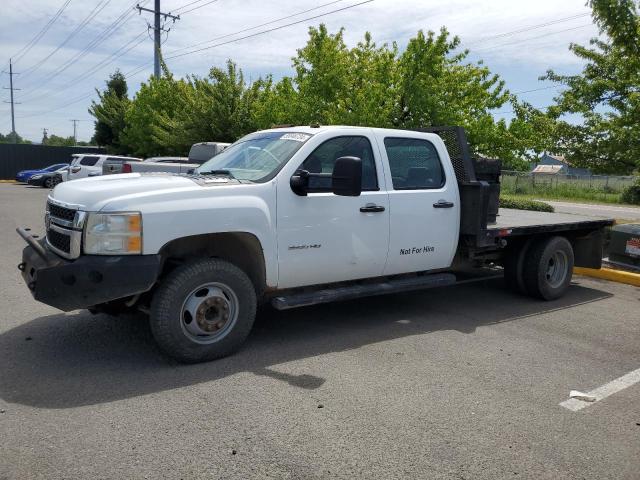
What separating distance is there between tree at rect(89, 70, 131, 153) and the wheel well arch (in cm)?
3670

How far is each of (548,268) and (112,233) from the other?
540 centimetres

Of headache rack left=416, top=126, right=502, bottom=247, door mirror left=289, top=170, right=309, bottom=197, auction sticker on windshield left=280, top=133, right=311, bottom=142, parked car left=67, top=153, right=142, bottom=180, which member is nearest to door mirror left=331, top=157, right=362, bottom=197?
door mirror left=289, top=170, right=309, bottom=197

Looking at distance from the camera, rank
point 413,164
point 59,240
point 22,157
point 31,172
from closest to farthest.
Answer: point 59,240 → point 413,164 → point 31,172 → point 22,157

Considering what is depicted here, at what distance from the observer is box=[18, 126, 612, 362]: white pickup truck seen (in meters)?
4.20

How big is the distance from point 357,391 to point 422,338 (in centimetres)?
147

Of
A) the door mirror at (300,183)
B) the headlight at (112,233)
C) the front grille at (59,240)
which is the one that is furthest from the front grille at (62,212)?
the door mirror at (300,183)

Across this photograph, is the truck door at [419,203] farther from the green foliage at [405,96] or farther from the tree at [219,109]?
the tree at [219,109]

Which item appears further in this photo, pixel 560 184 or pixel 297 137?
pixel 560 184

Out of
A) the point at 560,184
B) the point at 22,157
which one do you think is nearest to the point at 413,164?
the point at 560,184

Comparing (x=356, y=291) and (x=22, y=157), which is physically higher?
(x=22, y=157)

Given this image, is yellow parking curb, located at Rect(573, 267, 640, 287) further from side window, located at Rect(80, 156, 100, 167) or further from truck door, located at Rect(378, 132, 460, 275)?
side window, located at Rect(80, 156, 100, 167)

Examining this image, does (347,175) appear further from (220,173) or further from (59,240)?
(59,240)

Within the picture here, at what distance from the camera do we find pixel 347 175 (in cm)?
466

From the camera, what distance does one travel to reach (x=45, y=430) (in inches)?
135
